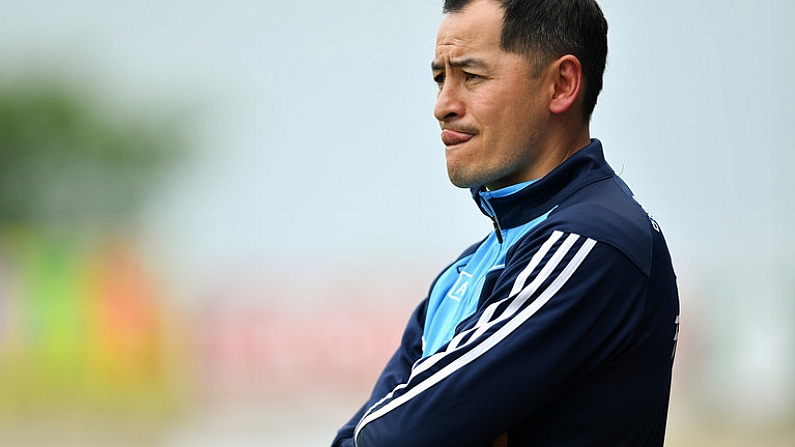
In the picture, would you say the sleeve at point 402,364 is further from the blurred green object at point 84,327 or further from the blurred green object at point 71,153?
the blurred green object at point 71,153

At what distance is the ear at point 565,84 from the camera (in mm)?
1637

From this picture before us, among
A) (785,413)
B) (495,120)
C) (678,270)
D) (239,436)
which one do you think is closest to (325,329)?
(239,436)

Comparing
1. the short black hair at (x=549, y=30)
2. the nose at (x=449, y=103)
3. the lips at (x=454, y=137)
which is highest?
the short black hair at (x=549, y=30)

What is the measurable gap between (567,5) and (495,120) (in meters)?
0.22

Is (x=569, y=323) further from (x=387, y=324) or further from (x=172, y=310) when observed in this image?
(x=172, y=310)

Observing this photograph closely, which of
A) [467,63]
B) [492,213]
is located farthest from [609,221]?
[467,63]

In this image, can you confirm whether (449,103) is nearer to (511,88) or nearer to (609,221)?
(511,88)

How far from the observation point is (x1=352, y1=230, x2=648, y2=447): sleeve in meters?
1.42

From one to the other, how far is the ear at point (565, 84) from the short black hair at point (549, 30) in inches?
0.6

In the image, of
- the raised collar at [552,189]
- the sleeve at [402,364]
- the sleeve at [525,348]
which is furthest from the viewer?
the sleeve at [402,364]

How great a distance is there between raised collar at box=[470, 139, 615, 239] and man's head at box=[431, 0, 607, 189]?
4 centimetres

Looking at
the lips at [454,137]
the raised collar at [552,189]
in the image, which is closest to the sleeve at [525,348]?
the raised collar at [552,189]

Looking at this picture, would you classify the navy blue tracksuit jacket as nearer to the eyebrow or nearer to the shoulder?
the shoulder

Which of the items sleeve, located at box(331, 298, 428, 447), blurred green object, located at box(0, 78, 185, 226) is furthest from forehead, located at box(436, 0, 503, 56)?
blurred green object, located at box(0, 78, 185, 226)
